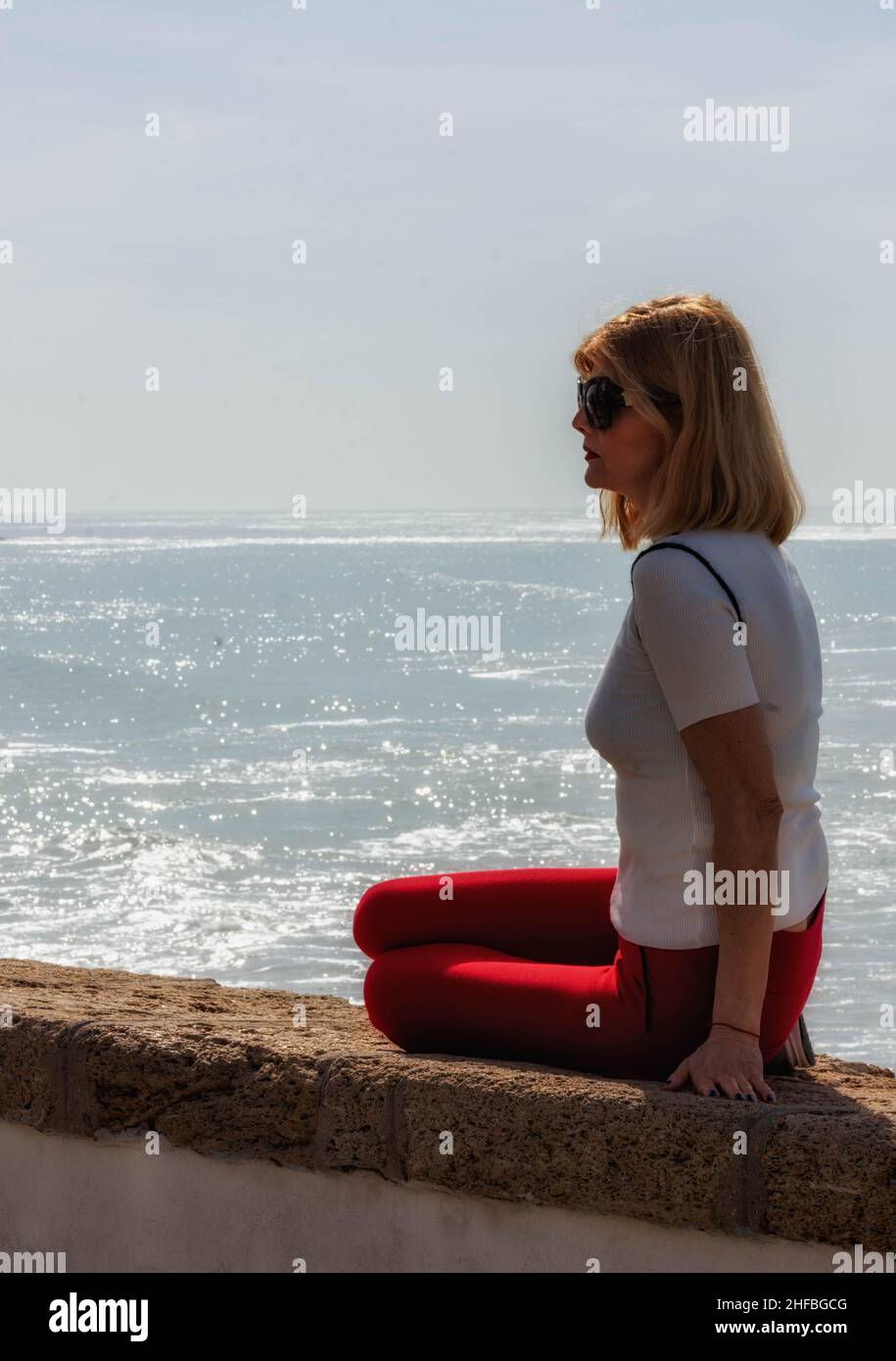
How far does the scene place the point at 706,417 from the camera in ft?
8.00

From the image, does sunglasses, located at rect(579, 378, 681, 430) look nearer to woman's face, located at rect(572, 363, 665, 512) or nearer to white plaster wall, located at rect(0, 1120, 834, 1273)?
woman's face, located at rect(572, 363, 665, 512)

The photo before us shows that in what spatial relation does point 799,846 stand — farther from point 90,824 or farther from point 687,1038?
point 90,824

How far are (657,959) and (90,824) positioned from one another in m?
11.9

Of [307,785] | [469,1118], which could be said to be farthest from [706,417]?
[307,785]

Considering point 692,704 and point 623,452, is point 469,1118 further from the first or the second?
point 623,452

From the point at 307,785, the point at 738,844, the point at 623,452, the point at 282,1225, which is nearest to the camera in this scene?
the point at 738,844

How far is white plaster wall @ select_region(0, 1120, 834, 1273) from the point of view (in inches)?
89.5

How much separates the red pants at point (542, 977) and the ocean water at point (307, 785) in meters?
5.58

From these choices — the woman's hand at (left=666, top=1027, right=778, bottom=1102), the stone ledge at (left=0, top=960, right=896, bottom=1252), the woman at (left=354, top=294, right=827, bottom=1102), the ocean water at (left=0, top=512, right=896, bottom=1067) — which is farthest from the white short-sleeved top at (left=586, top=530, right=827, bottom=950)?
the ocean water at (left=0, top=512, right=896, bottom=1067)

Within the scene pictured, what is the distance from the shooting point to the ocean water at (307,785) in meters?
9.95

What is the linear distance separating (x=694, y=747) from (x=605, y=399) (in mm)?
570

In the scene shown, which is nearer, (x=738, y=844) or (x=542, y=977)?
(x=738, y=844)

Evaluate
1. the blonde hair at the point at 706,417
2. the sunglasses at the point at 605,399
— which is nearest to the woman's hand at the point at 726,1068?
the blonde hair at the point at 706,417

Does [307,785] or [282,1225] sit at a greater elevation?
[282,1225]
